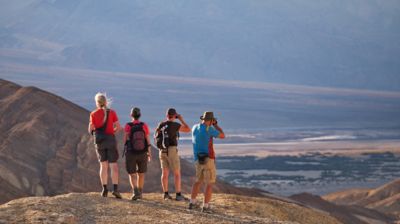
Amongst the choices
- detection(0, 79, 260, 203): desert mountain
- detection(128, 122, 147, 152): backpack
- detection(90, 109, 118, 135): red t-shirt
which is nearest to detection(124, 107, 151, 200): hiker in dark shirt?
detection(128, 122, 147, 152): backpack

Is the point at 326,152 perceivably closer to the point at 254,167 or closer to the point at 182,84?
the point at 254,167

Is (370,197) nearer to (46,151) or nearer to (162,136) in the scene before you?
(46,151)

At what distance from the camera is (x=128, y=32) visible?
170 metres

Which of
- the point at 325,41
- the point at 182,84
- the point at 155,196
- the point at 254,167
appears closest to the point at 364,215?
the point at 155,196

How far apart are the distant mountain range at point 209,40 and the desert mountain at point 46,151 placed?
12471 centimetres

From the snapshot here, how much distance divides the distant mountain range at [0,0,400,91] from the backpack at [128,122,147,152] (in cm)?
14378

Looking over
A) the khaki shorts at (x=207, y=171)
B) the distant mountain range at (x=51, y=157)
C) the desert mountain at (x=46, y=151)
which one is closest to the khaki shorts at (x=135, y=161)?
the khaki shorts at (x=207, y=171)

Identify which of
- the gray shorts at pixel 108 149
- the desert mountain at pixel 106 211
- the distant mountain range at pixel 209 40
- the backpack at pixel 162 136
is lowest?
the desert mountain at pixel 106 211

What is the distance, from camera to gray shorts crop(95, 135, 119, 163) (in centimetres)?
1239

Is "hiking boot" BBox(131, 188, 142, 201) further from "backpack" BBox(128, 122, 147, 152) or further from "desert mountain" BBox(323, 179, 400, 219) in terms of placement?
"desert mountain" BBox(323, 179, 400, 219)

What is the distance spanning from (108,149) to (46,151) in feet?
55.5

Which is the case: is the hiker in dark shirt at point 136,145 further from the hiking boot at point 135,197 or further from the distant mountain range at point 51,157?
the distant mountain range at point 51,157

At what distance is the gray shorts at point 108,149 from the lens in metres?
12.4

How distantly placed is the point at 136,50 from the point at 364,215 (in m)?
134
